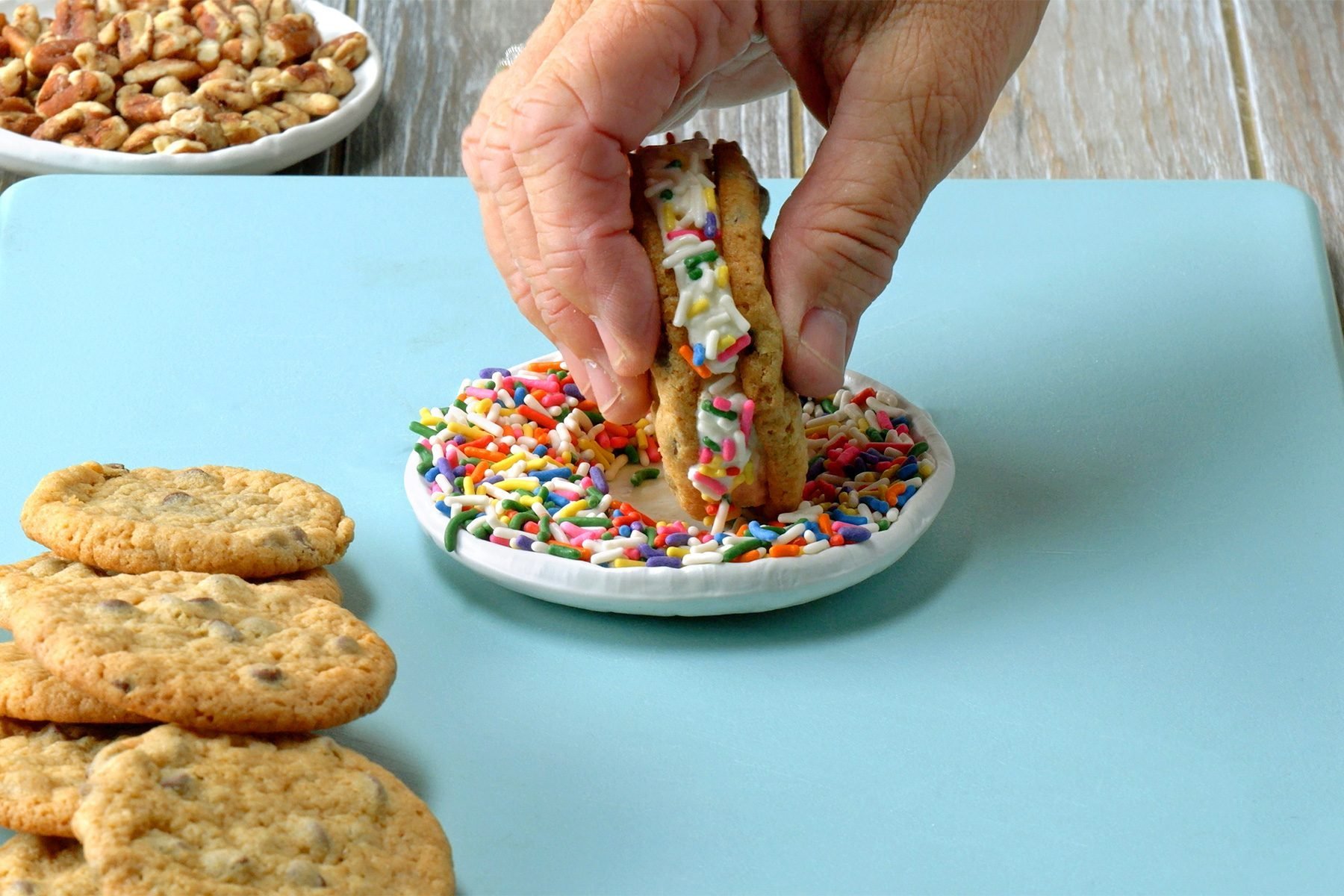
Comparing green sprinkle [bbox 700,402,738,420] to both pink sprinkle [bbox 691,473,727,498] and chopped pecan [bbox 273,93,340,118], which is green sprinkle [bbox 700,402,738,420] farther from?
chopped pecan [bbox 273,93,340,118]

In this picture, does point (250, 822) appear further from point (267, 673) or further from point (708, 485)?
point (708, 485)

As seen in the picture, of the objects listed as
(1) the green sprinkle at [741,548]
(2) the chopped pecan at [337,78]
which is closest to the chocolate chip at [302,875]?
(1) the green sprinkle at [741,548]

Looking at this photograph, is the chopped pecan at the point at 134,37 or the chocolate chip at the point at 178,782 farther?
the chopped pecan at the point at 134,37

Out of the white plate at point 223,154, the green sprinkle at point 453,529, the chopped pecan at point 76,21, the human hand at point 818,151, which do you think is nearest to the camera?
the human hand at point 818,151

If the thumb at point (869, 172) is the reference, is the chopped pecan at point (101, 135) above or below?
below

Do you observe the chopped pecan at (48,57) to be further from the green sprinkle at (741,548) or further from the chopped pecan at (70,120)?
the green sprinkle at (741,548)

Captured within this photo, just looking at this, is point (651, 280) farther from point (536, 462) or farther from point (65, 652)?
point (65, 652)

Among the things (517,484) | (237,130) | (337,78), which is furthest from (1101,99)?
(517,484)
